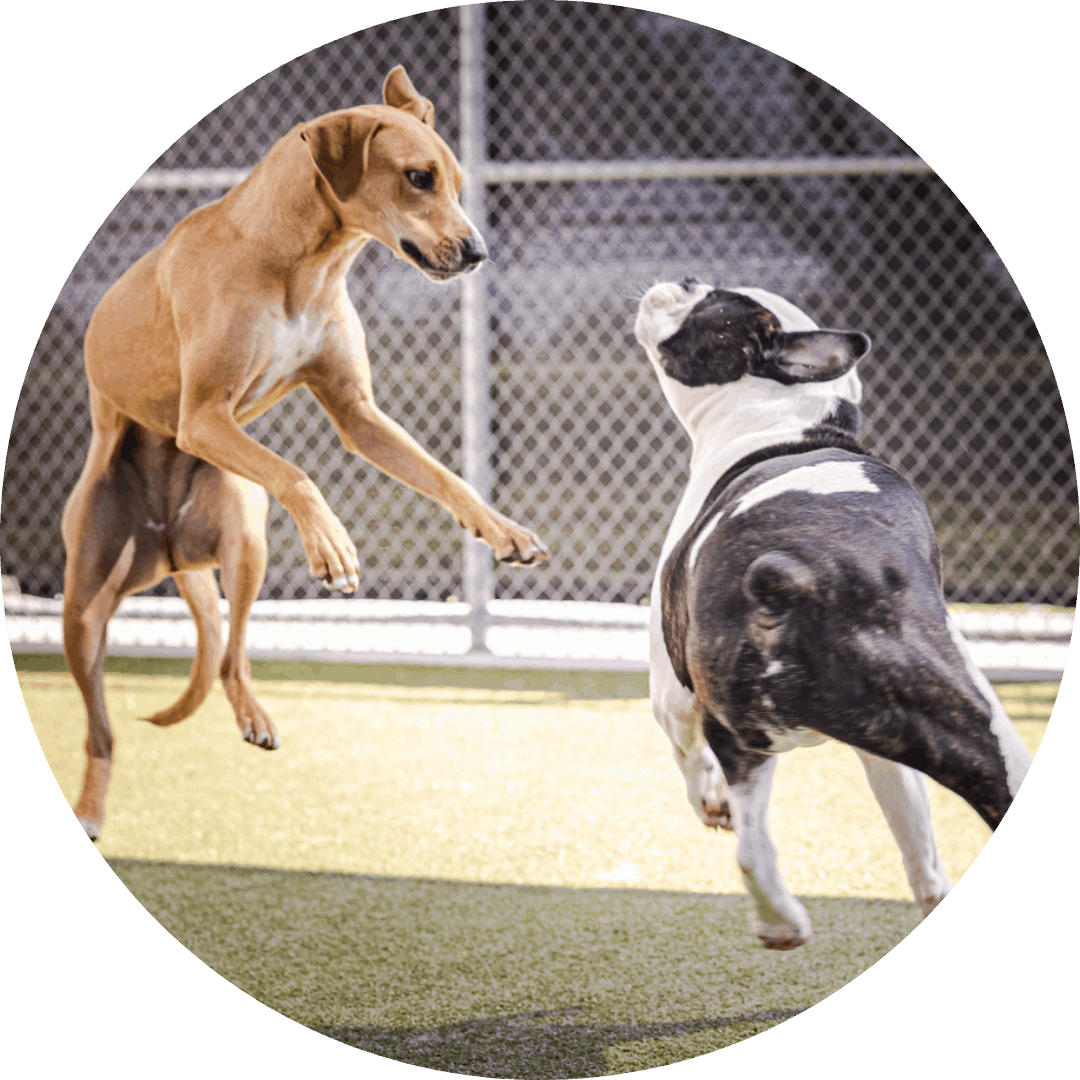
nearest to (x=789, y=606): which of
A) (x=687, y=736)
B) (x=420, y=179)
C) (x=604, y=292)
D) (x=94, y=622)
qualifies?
(x=687, y=736)

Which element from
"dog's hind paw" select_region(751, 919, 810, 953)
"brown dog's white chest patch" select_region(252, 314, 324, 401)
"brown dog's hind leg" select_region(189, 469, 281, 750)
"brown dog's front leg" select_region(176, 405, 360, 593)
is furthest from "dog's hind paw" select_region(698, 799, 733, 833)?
"brown dog's white chest patch" select_region(252, 314, 324, 401)

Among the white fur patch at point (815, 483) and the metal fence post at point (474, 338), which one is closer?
the white fur patch at point (815, 483)

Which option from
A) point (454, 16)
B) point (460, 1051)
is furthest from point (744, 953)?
point (454, 16)

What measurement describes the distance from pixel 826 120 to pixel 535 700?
802 mm

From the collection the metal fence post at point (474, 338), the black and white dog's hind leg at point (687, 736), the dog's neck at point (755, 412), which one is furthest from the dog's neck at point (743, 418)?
the metal fence post at point (474, 338)

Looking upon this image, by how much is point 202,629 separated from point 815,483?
0.74 m

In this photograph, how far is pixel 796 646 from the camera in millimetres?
1034

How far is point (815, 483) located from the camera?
1.07m

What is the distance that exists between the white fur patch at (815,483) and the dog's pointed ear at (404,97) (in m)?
0.53

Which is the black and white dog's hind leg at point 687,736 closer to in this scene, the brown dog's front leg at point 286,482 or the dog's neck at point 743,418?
the dog's neck at point 743,418

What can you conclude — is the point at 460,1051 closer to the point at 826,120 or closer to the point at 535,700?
the point at 535,700

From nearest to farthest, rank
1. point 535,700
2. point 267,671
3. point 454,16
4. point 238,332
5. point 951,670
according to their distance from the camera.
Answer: point 951,670 < point 238,332 < point 454,16 < point 267,671 < point 535,700

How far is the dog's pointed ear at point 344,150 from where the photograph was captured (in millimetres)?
1154

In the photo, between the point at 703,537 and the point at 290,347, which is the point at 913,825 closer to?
the point at 703,537
